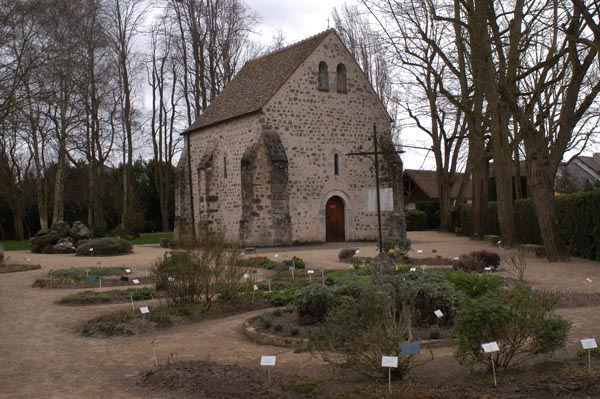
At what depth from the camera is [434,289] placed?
9523 mm

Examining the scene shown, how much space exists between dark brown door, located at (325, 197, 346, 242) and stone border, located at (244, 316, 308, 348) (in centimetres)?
1975

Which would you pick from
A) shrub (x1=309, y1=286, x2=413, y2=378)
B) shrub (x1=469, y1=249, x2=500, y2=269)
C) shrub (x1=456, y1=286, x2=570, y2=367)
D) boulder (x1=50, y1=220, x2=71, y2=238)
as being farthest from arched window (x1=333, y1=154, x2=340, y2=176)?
shrub (x1=456, y1=286, x2=570, y2=367)

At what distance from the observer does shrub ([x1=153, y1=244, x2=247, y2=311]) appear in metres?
11.9

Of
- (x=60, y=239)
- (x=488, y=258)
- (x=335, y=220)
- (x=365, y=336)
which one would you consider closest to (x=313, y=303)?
(x=365, y=336)

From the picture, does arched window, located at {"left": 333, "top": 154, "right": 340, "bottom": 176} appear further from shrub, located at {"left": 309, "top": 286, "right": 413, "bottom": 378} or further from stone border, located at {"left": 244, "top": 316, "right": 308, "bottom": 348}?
shrub, located at {"left": 309, "top": 286, "right": 413, "bottom": 378}

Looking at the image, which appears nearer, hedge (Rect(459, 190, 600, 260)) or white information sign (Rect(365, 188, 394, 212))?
white information sign (Rect(365, 188, 394, 212))

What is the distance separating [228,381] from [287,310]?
450 cm

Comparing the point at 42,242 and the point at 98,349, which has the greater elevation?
the point at 42,242

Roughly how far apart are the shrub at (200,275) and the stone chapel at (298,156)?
48.4 ft

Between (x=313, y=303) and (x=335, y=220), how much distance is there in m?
19.9

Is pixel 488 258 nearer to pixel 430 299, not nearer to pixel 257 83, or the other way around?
pixel 430 299

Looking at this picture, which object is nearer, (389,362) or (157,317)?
(389,362)

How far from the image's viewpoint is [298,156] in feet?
93.6

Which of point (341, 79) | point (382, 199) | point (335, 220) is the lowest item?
point (335, 220)
